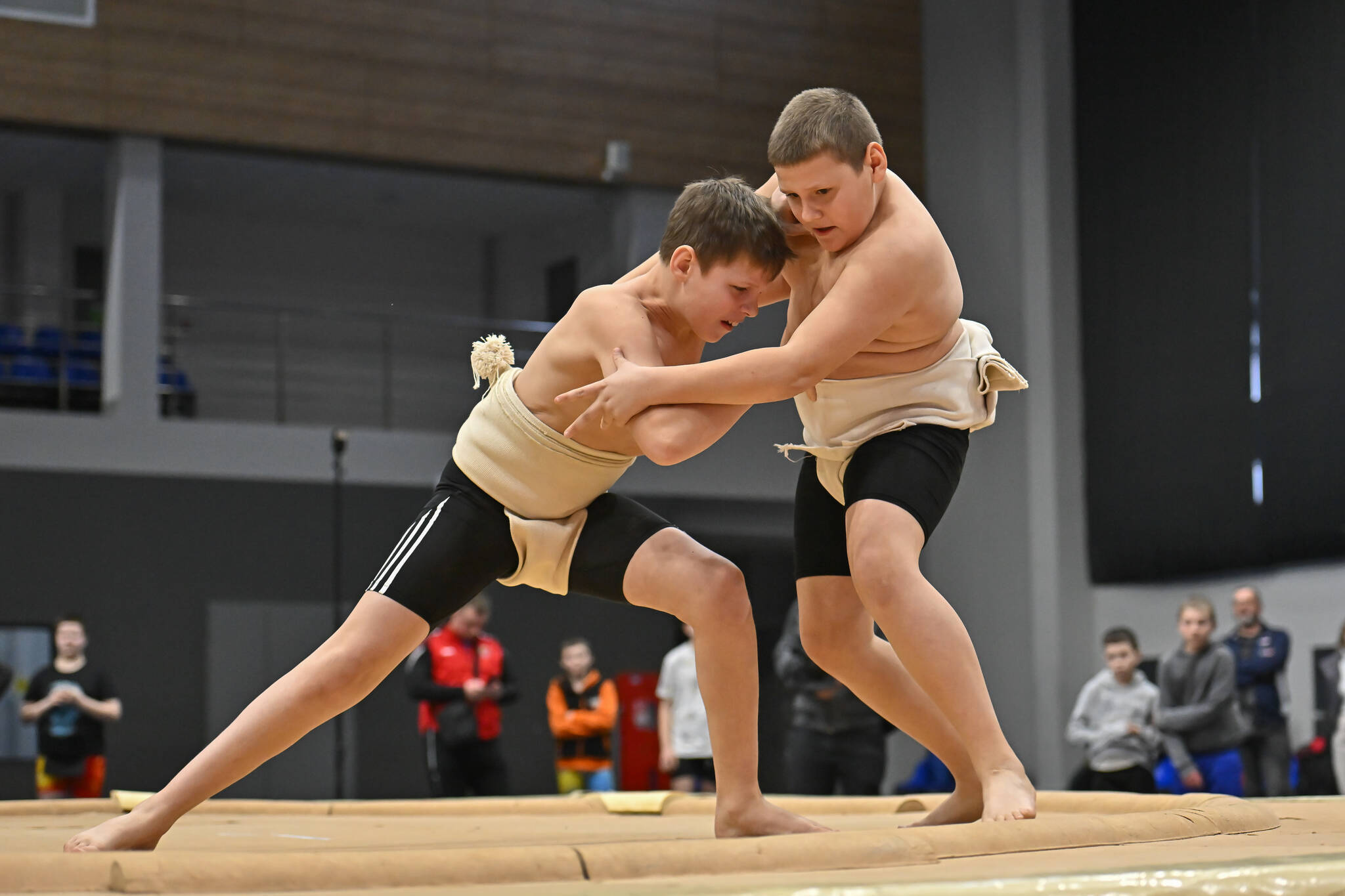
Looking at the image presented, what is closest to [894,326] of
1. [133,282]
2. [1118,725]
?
[1118,725]

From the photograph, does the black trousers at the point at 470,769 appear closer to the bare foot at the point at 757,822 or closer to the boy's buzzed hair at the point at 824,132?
the bare foot at the point at 757,822

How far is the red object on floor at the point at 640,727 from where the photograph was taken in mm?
10094

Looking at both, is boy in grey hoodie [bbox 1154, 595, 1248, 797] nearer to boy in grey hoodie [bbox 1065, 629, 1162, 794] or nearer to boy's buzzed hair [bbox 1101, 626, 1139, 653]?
boy in grey hoodie [bbox 1065, 629, 1162, 794]

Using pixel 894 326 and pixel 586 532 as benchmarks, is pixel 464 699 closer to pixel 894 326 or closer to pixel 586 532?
pixel 586 532

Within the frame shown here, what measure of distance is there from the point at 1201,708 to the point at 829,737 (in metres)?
1.73

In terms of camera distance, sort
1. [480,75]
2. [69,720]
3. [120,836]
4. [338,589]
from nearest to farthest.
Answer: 1. [120,836]
2. [69,720]
3. [338,589]
4. [480,75]

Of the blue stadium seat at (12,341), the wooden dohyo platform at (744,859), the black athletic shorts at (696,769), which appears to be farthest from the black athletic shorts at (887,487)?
the blue stadium seat at (12,341)

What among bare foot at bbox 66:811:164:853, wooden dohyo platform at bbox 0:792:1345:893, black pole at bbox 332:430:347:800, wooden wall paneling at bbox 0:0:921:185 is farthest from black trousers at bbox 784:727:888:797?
wooden wall paneling at bbox 0:0:921:185

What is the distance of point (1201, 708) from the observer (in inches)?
227

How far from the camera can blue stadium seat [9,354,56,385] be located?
29.3ft

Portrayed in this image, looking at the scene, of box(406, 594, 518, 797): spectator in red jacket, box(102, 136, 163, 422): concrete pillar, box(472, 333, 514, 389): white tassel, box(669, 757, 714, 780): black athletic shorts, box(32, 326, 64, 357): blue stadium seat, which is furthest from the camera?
box(32, 326, 64, 357): blue stadium seat

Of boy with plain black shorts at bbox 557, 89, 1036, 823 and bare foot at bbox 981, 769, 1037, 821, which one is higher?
boy with plain black shorts at bbox 557, 89, 1036, 823

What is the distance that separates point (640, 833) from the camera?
2.47 metres

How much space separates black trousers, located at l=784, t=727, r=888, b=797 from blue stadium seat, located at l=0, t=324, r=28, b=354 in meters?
6.28
